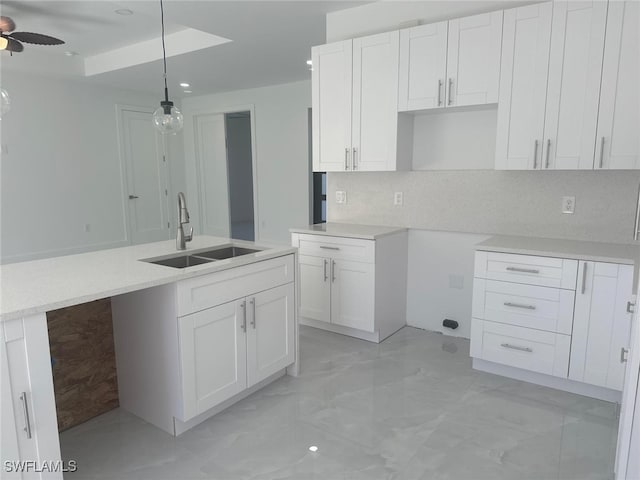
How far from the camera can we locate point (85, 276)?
192 centimetres

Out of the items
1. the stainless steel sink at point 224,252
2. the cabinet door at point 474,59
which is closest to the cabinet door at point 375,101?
the cabinet door at point 474,59

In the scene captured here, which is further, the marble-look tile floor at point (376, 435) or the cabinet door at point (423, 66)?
the cabinet door at point (423, 66)

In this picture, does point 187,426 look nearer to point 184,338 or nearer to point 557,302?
point 184,338

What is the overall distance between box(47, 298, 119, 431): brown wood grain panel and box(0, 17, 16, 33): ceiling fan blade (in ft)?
8.57

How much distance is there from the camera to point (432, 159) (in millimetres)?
3508

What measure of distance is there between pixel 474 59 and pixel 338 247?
1683 mm

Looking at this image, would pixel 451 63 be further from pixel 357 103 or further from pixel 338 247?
pixel 338 247

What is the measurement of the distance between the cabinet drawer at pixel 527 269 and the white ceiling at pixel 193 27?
2248 mm

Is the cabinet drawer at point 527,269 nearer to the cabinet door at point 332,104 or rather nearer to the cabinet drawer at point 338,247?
the cabinet drawer at point 338,247

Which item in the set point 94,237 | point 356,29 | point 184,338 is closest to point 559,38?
point 356,29

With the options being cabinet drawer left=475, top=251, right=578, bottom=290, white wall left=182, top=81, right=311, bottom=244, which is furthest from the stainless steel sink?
white wall left=182, top=81, right=311, bottom=244

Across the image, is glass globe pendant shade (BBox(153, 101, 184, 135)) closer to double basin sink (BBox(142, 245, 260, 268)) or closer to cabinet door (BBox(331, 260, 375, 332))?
double basin sink (BBox(142, 245, 260, 268))

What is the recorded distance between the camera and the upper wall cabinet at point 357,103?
324 centimetres

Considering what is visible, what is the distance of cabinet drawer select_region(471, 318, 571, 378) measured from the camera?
2.61m
